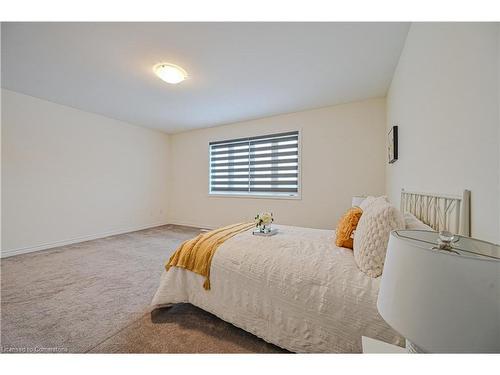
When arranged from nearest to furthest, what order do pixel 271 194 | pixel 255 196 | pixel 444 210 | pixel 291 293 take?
pixel 444 210 < pixel 291 293 < pixel 271 194 < pixel 255 196

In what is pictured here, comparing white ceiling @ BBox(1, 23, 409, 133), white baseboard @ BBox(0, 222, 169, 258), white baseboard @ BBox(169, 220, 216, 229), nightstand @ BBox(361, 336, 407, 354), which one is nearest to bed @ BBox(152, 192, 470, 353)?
nightstand @ BBox(361, 336, 407, 354)

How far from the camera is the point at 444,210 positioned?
3.49 ft

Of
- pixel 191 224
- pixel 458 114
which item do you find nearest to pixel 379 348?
pixel 458 114

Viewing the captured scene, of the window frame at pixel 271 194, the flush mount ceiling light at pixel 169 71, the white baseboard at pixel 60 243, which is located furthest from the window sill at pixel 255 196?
the flush mount ceiling light at pixel 169 71

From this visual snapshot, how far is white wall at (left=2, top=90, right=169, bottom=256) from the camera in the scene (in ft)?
9.61

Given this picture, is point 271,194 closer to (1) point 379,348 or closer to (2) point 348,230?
(2) point 348,230

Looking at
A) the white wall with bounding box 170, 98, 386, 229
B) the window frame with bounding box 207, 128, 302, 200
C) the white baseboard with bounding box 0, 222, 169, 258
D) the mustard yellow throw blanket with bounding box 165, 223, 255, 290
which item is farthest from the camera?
the window frame with bounding box 207, 128, 302, 200

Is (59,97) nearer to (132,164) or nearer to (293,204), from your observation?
(132,164)

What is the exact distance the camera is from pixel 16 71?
2381 millimetres

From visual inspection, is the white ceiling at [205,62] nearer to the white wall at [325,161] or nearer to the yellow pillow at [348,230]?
the white wall at [325,161]

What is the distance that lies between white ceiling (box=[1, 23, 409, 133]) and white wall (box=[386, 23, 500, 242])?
65cm

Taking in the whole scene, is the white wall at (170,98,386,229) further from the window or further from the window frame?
the window

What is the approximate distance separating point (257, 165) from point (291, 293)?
3196 mm
